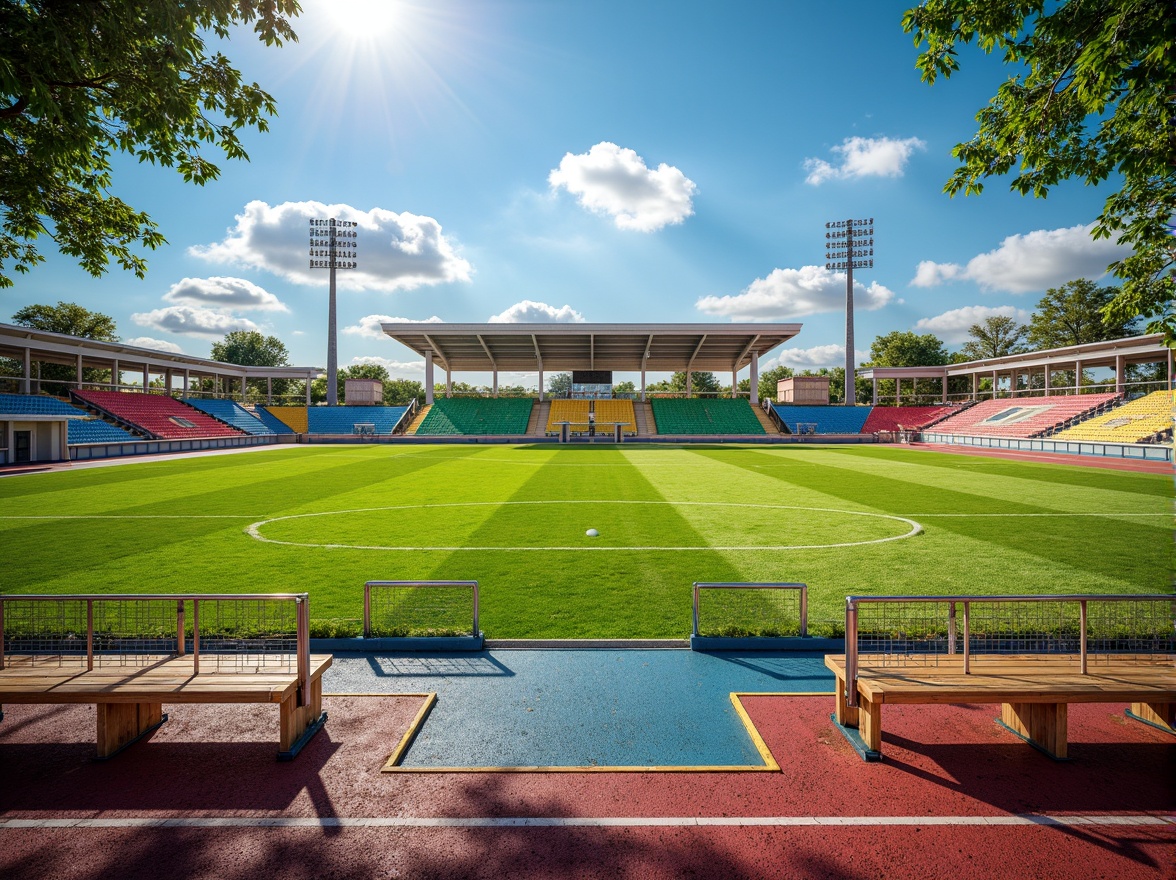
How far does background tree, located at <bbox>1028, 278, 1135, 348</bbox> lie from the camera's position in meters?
63.4

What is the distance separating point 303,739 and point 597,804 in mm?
2652

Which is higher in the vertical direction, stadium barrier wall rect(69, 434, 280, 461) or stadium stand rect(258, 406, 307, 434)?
stadium stand rect(258, 406, 307, 434)

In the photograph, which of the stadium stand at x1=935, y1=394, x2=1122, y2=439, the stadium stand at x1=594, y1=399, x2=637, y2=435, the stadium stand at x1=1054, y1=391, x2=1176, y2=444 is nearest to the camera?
the stadium stand at x1=1054, y1=391, x2=1176, y2=444

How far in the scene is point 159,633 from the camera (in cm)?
686

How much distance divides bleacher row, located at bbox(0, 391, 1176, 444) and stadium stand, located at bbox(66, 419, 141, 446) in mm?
127

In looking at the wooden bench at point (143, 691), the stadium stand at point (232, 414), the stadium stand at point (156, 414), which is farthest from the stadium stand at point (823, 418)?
the wooden bench at point (143, 691)

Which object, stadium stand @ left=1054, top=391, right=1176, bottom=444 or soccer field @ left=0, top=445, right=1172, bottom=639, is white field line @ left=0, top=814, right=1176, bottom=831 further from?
stadium stand @ left=1054, top=391, right=1176, bottom=444

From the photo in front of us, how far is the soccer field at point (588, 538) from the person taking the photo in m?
8.40

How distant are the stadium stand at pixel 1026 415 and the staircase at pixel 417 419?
5007cm

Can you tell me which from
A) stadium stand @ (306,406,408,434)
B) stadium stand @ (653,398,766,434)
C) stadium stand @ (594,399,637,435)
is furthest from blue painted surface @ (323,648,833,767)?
stadium stand @ (306,406,408,434)

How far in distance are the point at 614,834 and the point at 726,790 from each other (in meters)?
0.96

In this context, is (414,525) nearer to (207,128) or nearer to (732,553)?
(732,553)

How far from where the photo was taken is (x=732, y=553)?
34.1 ft

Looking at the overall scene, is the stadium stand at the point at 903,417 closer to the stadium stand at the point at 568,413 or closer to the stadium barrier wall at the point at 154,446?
the stadium stand at the point at 568,413
